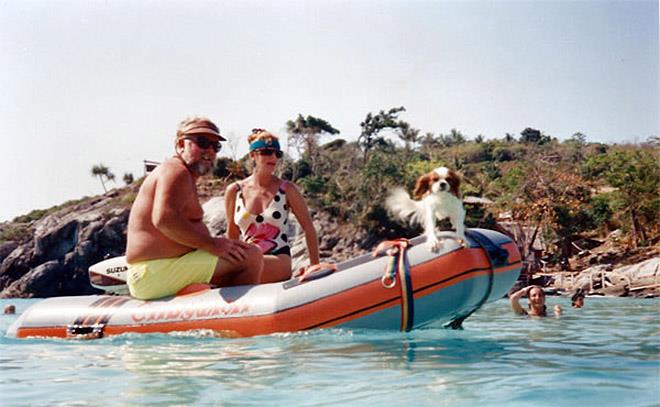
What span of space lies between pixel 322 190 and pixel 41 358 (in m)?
27.2

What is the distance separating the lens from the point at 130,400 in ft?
10.7

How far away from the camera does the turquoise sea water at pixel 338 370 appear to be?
3.27m

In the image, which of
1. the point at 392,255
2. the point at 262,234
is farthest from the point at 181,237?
the point at 392,255

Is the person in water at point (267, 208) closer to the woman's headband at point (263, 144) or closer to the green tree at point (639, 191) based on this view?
the woman's headband at point (263, 144)

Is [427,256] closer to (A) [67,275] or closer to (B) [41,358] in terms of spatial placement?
(B) [41,358]

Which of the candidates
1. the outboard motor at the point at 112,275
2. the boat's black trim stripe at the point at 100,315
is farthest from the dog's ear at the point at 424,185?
the outboard motor at the point at 112,275

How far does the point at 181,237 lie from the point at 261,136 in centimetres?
127

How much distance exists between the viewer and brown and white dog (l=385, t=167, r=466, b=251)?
502 cm

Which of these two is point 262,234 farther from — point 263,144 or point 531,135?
point 531,135

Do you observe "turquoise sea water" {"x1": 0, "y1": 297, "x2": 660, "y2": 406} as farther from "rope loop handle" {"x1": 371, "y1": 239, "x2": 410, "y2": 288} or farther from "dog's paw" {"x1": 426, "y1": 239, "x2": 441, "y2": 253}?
"dog's paw" {"x1": 426, "y1": 239, "x2": 441, "y2": 253}

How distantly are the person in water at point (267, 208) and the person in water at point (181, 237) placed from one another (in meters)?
0.40

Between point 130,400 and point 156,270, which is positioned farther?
point 156,270

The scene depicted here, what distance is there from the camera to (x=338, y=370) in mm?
3947

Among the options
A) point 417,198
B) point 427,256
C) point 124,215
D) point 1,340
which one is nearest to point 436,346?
point 427,256
